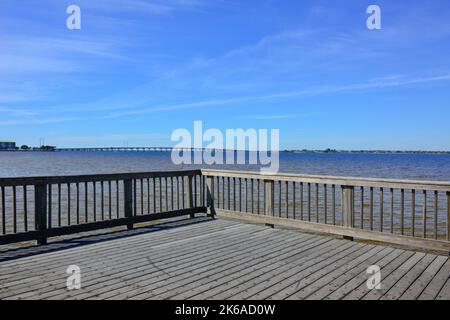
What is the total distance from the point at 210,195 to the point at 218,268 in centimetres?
373

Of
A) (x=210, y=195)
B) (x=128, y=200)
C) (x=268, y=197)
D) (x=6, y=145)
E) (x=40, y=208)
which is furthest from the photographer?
(x=6, y=145)

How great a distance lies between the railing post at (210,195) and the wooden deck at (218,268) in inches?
68.4

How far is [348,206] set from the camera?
5875 mm

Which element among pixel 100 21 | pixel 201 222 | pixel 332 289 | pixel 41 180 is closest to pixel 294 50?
pixel 100 21

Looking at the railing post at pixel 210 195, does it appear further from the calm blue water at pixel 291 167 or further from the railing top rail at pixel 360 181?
the calm blue water at pixel 291 167

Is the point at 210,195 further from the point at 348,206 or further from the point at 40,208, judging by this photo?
the point at 40,208

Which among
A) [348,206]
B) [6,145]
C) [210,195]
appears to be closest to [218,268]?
[348,206]

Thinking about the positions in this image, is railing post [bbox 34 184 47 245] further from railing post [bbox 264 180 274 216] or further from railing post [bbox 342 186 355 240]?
railing post [bbox 342 186 355 240]

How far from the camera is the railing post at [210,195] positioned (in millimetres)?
7918

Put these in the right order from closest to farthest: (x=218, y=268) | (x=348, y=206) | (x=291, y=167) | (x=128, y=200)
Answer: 1. (x=218, y=268)
2. (x=348, y=206)
3. (x=128, y=200)
4. (x=291, y=167)

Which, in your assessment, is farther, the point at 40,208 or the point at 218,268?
the point at 40,208

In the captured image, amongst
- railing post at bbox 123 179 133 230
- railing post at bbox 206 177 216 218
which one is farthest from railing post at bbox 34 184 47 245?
railing post at bbox 206 177 216 218

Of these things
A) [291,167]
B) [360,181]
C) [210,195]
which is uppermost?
[360,181]
